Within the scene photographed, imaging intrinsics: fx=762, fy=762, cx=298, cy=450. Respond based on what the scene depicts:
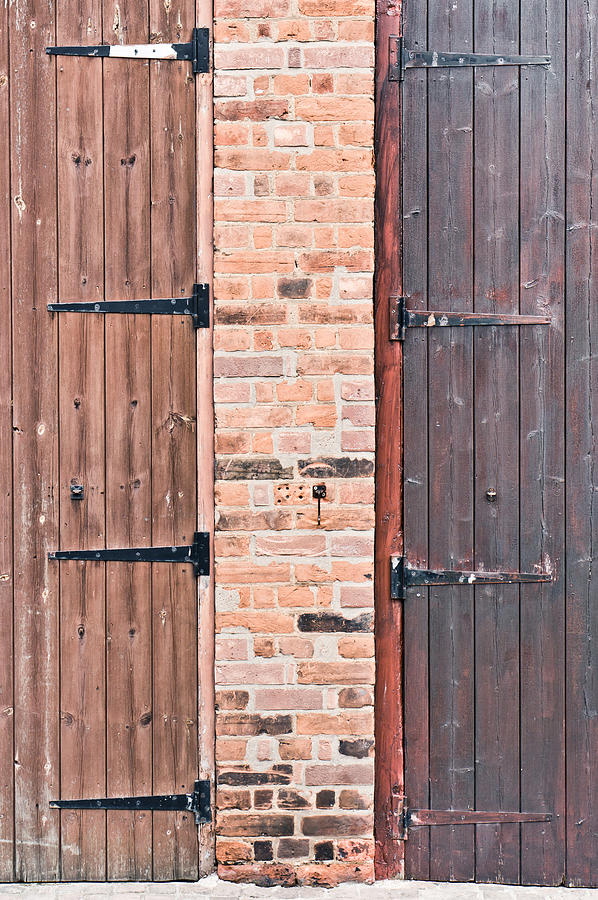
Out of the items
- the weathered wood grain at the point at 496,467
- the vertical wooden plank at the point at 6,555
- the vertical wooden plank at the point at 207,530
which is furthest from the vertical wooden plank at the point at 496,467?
the vertical wooden plank at the point at 6,555

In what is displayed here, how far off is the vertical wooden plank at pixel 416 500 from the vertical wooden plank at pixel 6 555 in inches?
53.4

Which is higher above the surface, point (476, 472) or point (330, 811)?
point (476, 472)

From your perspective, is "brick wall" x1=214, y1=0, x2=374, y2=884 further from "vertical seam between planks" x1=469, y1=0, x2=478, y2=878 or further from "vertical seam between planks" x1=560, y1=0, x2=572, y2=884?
"vertical seam between planks" x1=560, y1=0, x2=572, y2=884

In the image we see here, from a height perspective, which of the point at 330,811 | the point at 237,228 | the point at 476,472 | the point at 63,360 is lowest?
the point at 330,811

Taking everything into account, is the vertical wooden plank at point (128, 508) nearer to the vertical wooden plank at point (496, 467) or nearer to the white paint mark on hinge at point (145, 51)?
the white paint mark on hinge at point (145, 51)

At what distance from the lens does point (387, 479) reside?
2637 millimetres

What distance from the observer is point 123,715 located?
2596 millimetres

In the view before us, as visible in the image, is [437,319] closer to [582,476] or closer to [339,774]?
[582,476]

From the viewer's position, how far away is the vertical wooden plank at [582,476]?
103 inches

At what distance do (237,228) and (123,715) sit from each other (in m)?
1.68

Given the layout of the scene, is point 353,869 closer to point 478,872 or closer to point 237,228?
point 478,872

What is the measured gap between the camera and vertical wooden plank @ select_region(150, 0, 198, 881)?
102 inches

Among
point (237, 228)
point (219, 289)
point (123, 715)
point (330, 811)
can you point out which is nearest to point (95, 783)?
point (123, 715)

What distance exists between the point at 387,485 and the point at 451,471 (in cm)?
22
